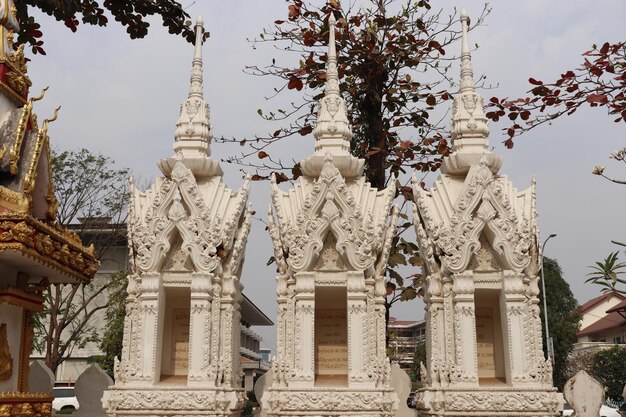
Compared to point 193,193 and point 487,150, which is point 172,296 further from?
point 487,150

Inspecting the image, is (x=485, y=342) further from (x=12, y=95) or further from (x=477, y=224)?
(x=12, y=95)

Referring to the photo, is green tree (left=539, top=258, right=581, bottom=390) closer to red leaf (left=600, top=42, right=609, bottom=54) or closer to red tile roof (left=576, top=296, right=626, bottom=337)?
red tile roof (left=576, top=296, right=626, bottom=337)

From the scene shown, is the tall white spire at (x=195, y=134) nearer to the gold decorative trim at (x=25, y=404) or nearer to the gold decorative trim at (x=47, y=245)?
the gold decorative trim at (x=47, y=245)

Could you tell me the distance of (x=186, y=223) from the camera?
13367 mm

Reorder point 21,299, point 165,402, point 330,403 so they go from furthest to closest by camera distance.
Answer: point 165,402 < point 330,403 < point 21,299

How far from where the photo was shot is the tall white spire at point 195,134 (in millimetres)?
14289

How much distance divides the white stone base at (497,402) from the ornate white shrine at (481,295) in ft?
0.06

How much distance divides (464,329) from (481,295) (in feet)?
4.35

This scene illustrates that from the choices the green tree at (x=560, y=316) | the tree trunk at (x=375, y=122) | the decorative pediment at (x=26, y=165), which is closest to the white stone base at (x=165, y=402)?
the decorative pediment at (x=26, y=165)

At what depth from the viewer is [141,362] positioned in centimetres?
1288

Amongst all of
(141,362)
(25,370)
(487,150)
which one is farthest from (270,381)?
(487,150)

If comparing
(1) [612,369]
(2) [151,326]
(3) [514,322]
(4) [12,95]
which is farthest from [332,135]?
(1) [612,369]

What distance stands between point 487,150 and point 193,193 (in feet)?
20.7

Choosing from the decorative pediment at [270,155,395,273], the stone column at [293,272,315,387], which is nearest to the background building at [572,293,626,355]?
the decorative pediment at [270,155,395,273]
